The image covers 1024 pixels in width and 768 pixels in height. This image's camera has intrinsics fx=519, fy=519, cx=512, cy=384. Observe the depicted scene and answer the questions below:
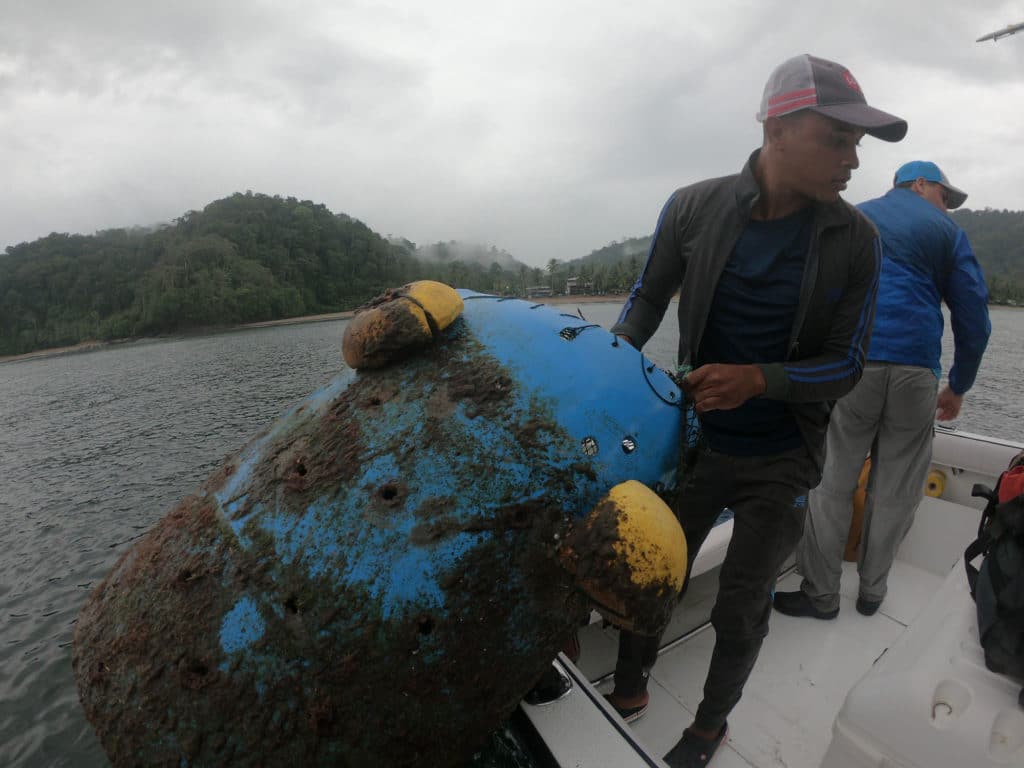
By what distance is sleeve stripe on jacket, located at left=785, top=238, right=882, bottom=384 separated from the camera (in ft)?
Result: 5.50

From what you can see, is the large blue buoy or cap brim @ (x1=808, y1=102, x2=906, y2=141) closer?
the large blue buoy

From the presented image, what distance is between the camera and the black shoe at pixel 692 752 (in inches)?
83.2

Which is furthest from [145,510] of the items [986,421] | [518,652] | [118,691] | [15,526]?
[986,421]

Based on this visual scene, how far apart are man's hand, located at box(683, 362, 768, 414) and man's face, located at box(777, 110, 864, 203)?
603 millimetres

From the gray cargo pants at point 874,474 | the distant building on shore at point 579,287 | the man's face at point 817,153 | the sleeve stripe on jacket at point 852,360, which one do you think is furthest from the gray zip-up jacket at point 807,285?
the distant building on shore at point 579,287

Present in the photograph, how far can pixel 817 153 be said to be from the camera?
1587 millimetres

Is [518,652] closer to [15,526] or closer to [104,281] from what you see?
[15,526]

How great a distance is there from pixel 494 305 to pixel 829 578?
2825 mm

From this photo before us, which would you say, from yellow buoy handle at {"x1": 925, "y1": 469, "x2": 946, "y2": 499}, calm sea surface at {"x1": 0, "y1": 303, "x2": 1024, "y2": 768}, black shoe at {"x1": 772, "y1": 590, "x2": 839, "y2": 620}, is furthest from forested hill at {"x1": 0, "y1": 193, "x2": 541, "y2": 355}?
black shoe at {"x1": 772, "y1": 590, "x2": 839, "y2": 620}

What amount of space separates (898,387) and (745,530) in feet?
5.08

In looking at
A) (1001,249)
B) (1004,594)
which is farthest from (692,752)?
(1001,249)

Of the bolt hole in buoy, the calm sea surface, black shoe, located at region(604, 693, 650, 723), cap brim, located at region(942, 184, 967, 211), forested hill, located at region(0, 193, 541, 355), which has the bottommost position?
the calm sea surface

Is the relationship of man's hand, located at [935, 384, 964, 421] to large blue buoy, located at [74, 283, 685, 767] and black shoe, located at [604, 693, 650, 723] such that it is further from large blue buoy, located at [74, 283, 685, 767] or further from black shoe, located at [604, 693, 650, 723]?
large blue buoy, located at [74, 283, 685, 767]

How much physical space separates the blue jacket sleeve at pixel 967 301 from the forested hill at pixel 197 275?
5552cm
